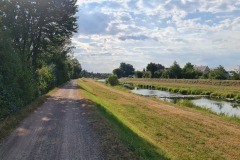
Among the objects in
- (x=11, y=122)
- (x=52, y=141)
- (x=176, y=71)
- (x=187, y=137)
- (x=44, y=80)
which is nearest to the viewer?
(x=52, y=141)

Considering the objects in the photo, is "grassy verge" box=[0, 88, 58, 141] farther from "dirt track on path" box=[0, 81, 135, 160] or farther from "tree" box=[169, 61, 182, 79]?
"tree" box=[169, 61, 182, 79]

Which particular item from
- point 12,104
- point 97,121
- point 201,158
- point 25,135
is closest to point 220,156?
point 201,158

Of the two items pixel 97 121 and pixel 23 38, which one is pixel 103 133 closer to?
pixel 97 121

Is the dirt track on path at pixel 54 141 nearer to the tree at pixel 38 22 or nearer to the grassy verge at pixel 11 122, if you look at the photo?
the grassy verge at pixel 11 122

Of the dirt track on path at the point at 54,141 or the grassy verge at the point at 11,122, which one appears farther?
the grassy verge at the point at 11,122

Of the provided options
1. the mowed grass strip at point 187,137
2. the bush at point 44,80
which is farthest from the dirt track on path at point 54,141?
the bush at point 44,80

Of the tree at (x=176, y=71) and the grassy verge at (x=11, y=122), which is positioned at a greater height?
the tree at (x=176, y=71)

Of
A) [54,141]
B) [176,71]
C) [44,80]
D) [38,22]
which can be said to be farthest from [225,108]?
[176,71]

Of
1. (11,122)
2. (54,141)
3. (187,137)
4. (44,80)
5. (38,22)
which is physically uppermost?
(38,22)

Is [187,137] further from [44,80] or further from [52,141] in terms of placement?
[44,80]

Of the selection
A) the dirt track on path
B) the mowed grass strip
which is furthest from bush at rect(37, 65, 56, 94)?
the dirt track on path

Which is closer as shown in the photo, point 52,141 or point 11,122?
point 52,141

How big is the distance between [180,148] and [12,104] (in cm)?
1024

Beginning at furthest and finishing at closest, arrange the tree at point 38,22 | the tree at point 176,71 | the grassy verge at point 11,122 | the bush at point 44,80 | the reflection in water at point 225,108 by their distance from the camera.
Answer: the tree at point 176,71 < the bush at point 44,80 < the tree at point 38,22 < the reflection in water at point 225,108 < the grassy verge at point 11,122
